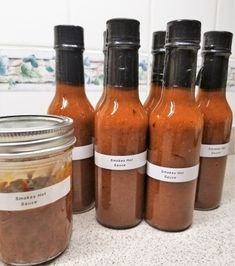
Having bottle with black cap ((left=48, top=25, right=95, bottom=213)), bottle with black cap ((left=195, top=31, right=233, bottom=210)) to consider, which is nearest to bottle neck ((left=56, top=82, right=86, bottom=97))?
bottle with black cap ((left=48, top=25, right=95, bottom=213))

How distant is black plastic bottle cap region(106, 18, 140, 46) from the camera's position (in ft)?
1.07

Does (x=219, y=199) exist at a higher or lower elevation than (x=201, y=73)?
lower

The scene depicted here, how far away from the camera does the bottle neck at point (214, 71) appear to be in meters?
0.41

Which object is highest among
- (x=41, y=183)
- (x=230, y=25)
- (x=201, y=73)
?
(x=230, y=25)

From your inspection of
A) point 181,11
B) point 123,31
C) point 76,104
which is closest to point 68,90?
point 76,104

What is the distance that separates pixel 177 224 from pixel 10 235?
0.78 feet

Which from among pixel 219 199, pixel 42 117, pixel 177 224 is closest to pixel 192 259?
pixel 177 224

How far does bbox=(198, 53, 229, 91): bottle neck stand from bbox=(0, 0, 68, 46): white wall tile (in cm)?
34

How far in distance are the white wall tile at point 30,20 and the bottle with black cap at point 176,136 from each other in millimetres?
324

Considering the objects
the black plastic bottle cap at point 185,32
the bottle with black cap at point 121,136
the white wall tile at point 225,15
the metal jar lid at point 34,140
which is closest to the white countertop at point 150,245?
the bottle with black cap at point 121,136

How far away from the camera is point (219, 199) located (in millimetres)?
472

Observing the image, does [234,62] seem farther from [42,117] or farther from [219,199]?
[42,117]

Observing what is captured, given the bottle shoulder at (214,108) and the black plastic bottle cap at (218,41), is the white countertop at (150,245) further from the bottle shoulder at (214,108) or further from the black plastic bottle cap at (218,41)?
the black plastic bottle cap at (218,41)

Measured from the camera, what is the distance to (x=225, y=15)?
70cm
